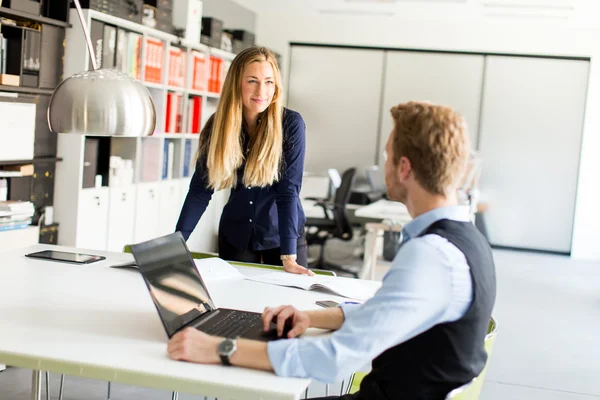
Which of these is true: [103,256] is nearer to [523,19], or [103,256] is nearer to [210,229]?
[210,229]

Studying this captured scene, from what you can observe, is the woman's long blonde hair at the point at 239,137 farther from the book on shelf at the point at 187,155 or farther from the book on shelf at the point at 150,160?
the book on shelf at the point at 187,155

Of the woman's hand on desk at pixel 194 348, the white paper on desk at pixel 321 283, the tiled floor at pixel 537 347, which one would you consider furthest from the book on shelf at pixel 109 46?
the woman's hand on desk at pixel 194 348

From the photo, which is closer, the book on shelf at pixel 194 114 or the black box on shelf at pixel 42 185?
the black box on shelf at pixel 42 185

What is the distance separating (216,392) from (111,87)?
1009mm

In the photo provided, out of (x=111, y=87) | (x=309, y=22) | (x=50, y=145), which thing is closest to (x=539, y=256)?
(x=309, y=22)

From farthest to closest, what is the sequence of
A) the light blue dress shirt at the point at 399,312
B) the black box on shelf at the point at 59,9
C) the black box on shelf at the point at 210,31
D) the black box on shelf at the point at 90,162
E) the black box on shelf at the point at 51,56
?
1. the black box on shelf at the point at 210,31
2. the black box on shelf at the point at 90,162
3. the black box on shelf at the point at 59,9
4. the black box on shelf at the point at 51,56
5. the light blue dress shirt at the point at 399,312

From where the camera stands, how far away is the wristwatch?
4.97ft

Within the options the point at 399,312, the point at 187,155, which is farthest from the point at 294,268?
the point at 187,155

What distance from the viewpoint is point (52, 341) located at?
5.25ft

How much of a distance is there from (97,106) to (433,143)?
101cm

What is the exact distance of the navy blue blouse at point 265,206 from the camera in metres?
2.78

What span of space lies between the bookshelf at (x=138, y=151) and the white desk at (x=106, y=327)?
2.32 metres

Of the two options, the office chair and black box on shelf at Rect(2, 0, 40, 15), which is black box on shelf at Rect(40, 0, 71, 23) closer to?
black box on shelf at Rect(2, 0, 40, 15)

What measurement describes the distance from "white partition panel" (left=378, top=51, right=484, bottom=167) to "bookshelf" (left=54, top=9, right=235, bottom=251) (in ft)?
9.44
